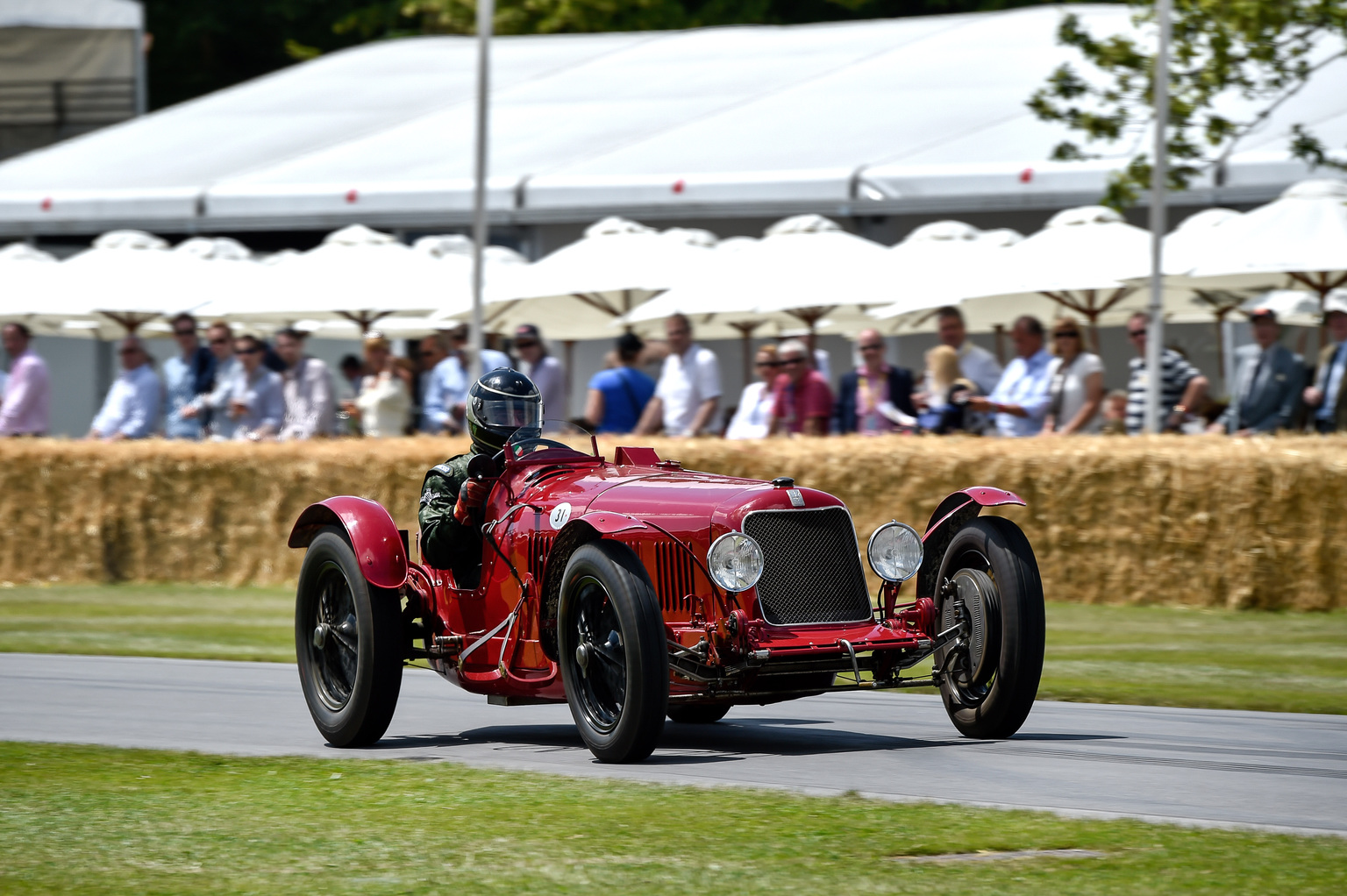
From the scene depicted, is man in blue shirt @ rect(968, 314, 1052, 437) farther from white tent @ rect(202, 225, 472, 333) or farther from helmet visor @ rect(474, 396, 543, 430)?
white tent @ rect(202, 225, 472, 333)

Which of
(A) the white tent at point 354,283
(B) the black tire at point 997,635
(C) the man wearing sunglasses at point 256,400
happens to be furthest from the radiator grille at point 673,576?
(A) the white tent at point 354,283

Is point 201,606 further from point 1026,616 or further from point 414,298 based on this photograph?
point 1026,616

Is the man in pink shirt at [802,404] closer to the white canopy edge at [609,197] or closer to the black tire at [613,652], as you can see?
the black tire at [613,652]

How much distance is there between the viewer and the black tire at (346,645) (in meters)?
8.09

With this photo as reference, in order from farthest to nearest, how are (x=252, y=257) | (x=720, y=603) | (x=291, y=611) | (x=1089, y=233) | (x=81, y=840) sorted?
(x=252, y=257), (x=1089, y=233), (x=291, y=611), (x=720, y=603), (x=81, y=840)

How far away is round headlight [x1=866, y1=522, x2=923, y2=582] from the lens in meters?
7.71

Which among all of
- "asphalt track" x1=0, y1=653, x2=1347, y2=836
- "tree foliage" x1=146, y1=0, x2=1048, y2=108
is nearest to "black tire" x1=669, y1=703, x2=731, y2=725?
"asphalt track" x1=0, y1=653, x2=1347, y2=836

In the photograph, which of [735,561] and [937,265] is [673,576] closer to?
[735,561]

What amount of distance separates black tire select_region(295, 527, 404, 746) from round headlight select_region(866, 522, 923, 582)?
204 cm

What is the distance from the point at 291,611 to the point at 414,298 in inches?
259

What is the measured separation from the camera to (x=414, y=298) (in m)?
20.4

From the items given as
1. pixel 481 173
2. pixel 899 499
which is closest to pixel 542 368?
pixel 481 173

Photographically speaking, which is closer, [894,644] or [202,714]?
[894,644]

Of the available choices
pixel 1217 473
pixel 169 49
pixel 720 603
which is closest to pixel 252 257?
pixel 1217 473
